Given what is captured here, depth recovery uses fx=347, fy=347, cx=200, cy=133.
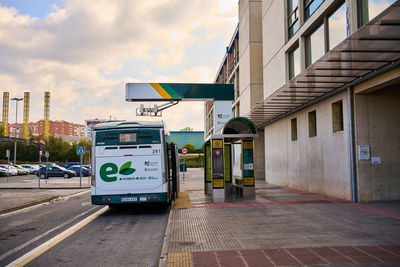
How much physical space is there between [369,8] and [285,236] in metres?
8.16

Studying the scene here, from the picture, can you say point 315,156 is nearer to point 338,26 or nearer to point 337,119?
point 337,119

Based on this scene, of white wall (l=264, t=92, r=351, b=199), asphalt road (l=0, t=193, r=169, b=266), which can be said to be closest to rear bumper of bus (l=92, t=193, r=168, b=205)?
asphalt road (l=0, t=193, r=169, b=266)

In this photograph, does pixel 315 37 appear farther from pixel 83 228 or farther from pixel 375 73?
pixel 83 228

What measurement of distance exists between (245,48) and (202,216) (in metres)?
21.5

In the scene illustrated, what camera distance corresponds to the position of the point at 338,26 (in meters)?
13.3

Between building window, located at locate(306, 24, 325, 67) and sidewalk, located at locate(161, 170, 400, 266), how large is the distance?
699 centimetres

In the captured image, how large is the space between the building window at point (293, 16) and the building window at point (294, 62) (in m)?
1.01

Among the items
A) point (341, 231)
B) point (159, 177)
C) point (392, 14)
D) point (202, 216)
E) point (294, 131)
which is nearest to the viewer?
point (392, 14)

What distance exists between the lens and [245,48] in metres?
28.9

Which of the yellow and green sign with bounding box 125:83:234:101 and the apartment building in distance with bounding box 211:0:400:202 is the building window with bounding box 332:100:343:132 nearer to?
the apartment building in distance with bounding box 211:0:400:202

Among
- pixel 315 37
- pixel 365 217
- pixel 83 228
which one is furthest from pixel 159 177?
pixel 315 37

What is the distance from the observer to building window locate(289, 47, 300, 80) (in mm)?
17891

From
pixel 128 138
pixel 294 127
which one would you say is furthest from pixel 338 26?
pixel 128 138

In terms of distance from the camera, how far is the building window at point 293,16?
17703mm
